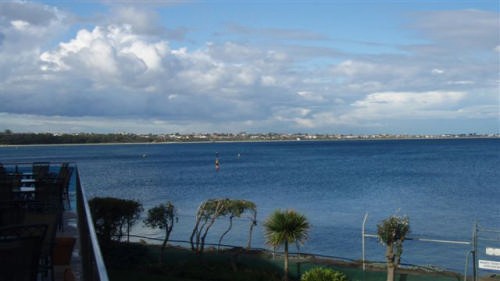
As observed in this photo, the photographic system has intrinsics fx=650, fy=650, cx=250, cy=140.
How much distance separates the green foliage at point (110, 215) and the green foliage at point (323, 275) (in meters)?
5.17

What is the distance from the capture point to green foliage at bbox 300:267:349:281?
1411 centimetres

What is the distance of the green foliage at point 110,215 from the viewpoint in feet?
53.8

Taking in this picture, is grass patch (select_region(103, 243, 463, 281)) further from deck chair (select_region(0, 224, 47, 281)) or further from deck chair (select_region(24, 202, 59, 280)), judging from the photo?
deck chair (select_region(0, 224, 47, 281))

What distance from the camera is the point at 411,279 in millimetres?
15109

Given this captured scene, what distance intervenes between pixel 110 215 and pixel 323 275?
5.82 metres

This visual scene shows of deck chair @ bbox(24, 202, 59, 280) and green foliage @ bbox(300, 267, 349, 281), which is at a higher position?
deck chair @ bbox(24, 202, 59, 280)

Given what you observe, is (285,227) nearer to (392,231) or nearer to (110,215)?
(392,231)

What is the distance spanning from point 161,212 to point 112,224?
6.78 feet

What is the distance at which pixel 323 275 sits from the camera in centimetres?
1418

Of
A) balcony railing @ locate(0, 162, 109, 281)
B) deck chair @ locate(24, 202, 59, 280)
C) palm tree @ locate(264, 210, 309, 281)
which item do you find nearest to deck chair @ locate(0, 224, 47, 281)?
deck chair @ locate(24, 202, 59, 280)

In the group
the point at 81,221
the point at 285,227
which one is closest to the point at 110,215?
the point at 285,227

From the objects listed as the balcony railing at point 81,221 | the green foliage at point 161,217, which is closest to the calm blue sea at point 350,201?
the green foliage at point 161,217

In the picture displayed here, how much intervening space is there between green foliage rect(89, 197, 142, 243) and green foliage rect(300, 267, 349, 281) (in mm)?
5166

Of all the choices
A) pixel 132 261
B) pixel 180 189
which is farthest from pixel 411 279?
pixel 180 189
